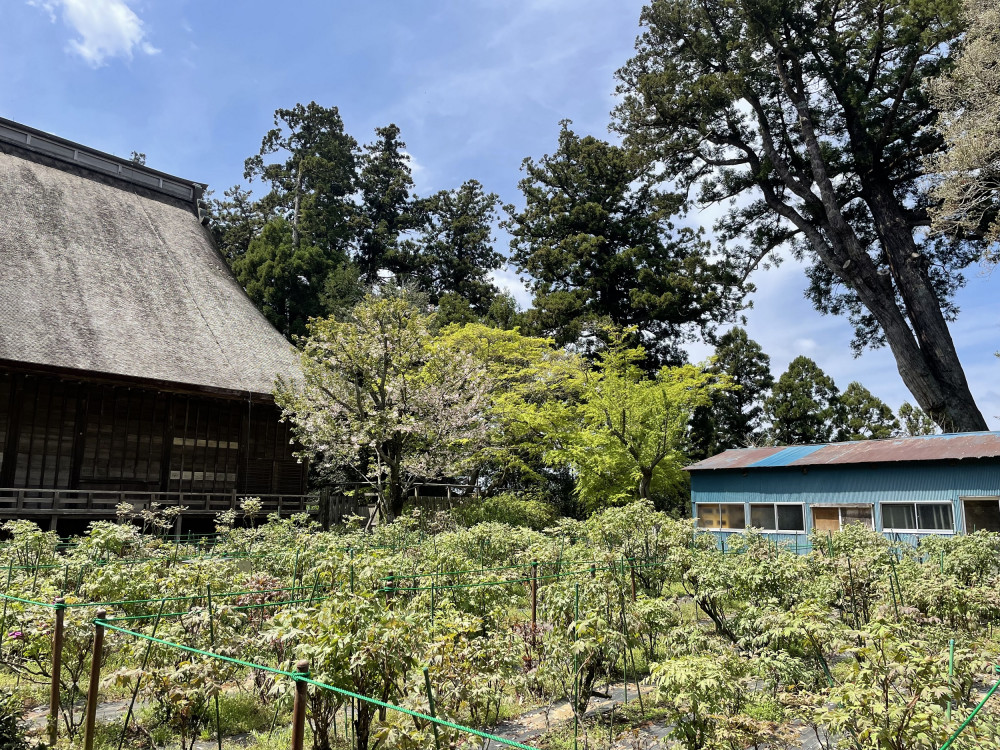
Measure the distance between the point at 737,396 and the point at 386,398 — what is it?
1945 cm

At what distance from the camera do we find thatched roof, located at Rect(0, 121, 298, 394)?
16141 millimetres

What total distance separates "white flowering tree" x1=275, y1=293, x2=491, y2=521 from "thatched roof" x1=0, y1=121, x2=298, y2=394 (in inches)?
115

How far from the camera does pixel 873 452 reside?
52.7 ft

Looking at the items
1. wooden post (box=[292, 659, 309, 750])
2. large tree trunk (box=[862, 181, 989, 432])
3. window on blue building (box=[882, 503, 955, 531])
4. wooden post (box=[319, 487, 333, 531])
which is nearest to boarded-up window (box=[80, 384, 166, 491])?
wooden post (box=[319, 487, 333, 531])

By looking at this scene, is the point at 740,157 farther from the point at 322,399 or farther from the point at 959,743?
the point at 959,743

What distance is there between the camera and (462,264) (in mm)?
40344

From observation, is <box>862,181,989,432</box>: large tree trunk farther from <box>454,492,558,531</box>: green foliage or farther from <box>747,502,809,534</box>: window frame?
<box>454,492,558,531</box>: green foliage

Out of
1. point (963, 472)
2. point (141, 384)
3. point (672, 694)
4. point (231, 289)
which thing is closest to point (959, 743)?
point (672, 694)

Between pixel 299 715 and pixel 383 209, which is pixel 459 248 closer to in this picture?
pixel 383 209

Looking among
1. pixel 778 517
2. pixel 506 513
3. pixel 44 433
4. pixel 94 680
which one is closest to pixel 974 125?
pixel 778 517

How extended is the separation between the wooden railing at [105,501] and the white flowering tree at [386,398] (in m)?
3.24

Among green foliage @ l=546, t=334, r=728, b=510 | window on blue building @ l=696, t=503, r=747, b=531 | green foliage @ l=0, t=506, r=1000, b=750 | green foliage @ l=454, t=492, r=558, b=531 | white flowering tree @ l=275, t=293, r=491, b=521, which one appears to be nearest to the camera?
green foliage @ l=0, t=506, r=1000, b=750

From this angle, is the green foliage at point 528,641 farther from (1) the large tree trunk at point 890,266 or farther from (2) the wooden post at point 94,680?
(1) the large tree trunk at point 890,266

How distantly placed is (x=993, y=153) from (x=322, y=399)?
19034 mm
